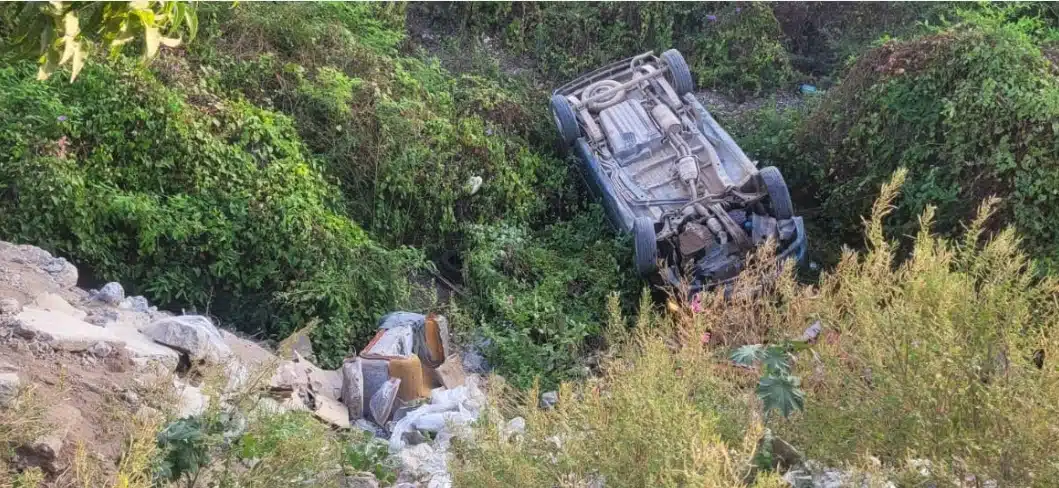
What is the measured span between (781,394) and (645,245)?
350cm

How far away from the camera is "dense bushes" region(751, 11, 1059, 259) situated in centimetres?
687

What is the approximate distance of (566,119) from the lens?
26.9 ft

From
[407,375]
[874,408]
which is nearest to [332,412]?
[407,375]

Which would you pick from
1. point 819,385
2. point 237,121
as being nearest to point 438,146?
point 237,121

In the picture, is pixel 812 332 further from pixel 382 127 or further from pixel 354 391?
pixel 382 127

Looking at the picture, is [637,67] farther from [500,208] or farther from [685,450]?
[685,450]

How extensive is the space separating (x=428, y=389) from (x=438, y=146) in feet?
8.22

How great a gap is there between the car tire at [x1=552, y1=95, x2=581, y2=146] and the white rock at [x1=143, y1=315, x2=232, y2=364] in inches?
153

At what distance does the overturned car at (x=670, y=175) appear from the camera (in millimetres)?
6922

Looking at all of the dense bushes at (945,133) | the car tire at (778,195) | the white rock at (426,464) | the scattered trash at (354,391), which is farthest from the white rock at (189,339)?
the dense bushes at (945,133)

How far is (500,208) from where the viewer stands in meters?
8.05

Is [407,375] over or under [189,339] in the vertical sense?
under

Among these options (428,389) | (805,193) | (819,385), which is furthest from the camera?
(805,193)

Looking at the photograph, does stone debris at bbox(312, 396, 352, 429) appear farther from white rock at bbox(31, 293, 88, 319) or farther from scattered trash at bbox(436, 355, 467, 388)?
white rock at bbox(31, 293, 88, 319)
